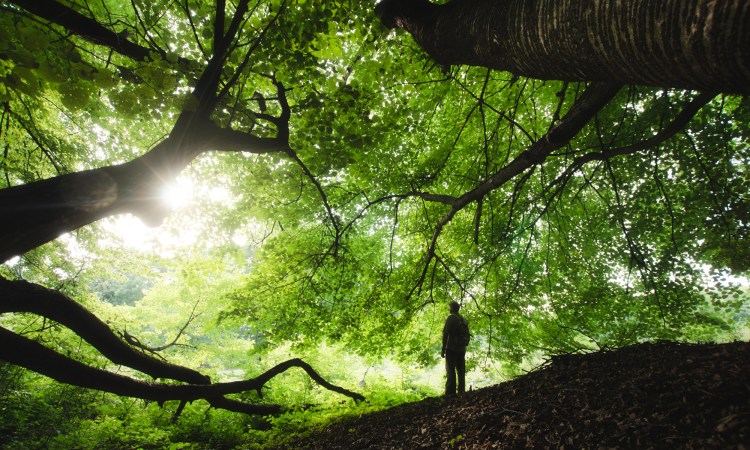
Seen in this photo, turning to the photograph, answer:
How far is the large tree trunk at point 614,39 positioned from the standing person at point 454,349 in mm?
5200

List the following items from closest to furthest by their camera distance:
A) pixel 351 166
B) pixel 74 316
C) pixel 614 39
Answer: pixel 614 39, pixel 74 316, pixel 351 166

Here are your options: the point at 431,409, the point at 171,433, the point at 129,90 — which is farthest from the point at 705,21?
the point at 171,433

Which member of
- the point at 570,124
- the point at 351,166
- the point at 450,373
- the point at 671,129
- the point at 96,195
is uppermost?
the point at 351,166

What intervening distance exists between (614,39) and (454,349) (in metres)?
5.98

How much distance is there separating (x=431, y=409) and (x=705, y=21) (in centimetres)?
512

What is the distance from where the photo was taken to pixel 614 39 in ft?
3.34

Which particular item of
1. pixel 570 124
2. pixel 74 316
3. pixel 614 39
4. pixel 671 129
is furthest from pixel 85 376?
pixel 671 129

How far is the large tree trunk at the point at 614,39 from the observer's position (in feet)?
2.41

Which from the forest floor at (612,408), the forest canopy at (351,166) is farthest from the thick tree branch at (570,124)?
the forest floor at (612,408)

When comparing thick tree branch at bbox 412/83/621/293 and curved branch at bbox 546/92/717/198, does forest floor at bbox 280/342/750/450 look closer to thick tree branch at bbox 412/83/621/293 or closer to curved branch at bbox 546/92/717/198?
curved branch at bbox 546/92/717/198

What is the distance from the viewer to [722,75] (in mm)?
785

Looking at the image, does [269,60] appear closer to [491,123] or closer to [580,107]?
[580,107]

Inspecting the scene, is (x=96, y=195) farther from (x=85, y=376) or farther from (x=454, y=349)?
(x=454, y=349)

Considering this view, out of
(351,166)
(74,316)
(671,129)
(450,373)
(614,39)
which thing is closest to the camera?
(614,39)
